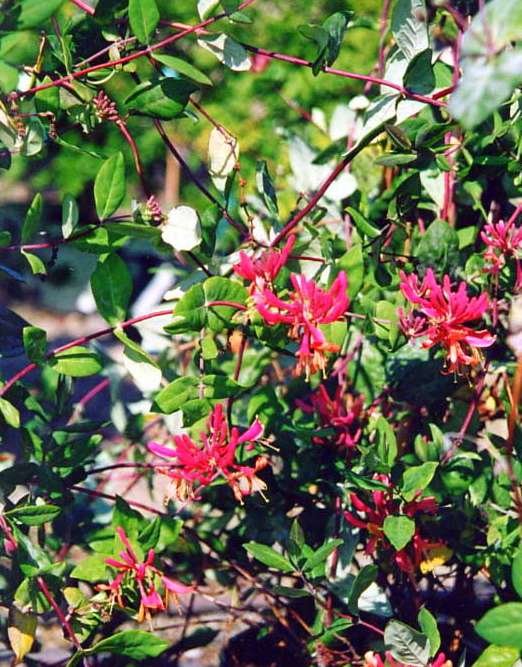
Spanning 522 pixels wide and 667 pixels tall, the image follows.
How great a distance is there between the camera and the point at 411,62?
82cm

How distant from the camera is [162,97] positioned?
0.85 metres

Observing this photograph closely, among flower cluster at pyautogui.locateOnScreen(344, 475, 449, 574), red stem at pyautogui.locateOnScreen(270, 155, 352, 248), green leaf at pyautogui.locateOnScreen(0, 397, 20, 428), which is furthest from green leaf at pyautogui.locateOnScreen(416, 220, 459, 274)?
green leaf at pyautogui.locateOnScreen(0, 397, 20, 428)

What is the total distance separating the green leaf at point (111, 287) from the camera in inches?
34.7

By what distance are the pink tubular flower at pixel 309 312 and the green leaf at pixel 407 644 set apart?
0.28m

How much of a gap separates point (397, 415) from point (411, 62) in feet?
1.57

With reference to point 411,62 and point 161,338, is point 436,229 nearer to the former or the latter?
point 411,62

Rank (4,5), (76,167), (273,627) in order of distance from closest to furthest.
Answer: (4,5), (273,627), (76,167)

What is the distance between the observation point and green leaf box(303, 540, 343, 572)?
882 mm

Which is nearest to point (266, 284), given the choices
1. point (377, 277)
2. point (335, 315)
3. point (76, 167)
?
point (335, 315)

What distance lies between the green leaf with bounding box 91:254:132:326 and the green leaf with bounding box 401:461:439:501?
336mm

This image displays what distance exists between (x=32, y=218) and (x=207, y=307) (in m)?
0.20

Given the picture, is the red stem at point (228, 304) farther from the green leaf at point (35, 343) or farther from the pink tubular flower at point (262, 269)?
the green leaf at point (35, 343)

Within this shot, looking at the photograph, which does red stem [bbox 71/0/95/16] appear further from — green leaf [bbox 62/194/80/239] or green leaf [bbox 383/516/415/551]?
green leaf [bbox 383/516/415/551]

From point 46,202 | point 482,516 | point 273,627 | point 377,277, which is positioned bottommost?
point 46,202
